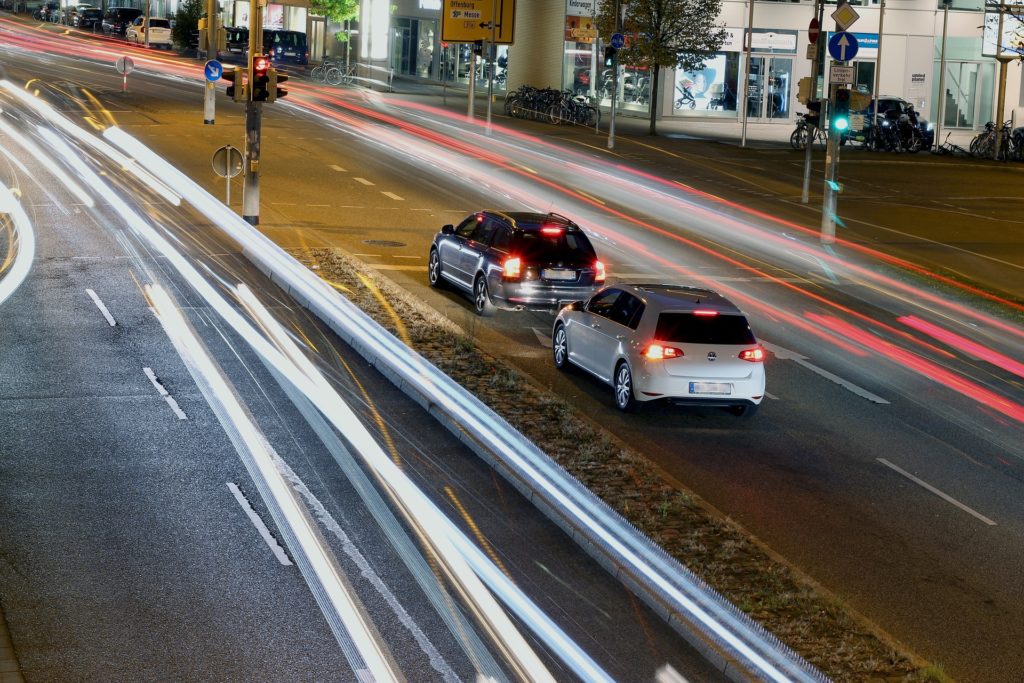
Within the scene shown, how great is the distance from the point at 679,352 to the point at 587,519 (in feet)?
16.8

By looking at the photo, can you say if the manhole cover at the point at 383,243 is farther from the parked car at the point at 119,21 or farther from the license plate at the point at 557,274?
the parked car at the point at 119,21

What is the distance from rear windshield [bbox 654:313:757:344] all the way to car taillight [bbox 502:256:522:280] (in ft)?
17.5

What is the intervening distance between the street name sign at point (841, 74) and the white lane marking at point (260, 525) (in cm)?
2060

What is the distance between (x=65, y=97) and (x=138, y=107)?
11.2ft

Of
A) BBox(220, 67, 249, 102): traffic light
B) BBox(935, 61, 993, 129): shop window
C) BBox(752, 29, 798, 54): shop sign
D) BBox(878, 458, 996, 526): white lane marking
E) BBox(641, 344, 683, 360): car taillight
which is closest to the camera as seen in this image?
BBox(878, 458, 996, 526): white lane marking

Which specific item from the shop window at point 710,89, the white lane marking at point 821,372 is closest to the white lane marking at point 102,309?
the white lane marking at point 821,372

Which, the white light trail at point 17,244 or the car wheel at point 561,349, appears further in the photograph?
the white light trail at point 17,244

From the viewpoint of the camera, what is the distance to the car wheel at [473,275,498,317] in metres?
22.5

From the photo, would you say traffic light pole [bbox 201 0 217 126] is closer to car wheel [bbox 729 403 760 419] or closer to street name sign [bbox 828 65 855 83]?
street name sign [bbox 828 65 855 83]

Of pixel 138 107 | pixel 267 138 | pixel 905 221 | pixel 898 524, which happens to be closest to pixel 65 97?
pixel 138 107

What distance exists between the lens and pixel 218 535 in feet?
37.1

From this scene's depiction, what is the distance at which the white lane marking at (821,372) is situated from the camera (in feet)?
59.5

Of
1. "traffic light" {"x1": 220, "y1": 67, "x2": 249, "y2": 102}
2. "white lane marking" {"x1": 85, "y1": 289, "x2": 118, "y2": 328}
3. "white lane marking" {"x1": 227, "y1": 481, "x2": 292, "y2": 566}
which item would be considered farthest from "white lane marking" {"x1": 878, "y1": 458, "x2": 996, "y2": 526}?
"traffic light" {"x1": 220, "y1": 67, "x2": 249, "y2": 102}

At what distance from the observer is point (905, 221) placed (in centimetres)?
3666
